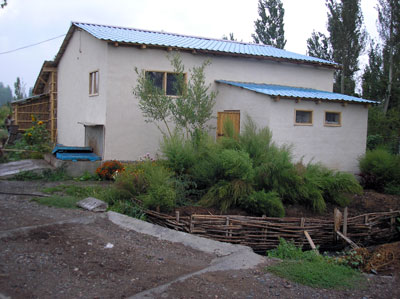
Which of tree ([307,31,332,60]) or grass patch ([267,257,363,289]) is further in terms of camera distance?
tree ([307,31,332,60])

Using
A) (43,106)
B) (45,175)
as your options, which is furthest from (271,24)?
(45,175)

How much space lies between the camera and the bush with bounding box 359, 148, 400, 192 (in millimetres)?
12261

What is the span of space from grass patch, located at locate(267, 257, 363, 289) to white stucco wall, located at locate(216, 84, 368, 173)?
659 cm

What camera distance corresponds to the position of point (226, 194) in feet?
29.4

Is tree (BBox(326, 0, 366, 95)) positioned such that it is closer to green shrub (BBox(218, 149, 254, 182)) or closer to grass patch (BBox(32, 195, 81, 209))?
green shrub (BBox(218, 149, 254, 182))

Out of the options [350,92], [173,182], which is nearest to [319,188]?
[173,182]

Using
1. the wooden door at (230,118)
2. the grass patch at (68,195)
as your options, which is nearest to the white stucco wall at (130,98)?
the wooden door at (230,118)

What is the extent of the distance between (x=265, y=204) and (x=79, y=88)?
10.5 m

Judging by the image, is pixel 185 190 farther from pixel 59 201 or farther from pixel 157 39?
pixel 157 39

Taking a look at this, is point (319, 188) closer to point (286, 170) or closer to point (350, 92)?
point (286, 170)

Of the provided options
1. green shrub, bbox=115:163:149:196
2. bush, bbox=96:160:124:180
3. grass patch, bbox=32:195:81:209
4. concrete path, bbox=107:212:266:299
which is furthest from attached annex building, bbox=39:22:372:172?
concrete path, bbox=107:212:266:299

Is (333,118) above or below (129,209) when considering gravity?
above

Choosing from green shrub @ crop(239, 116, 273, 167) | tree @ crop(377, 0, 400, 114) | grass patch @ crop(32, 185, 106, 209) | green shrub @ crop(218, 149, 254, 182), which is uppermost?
tree @ crop(377, 0, 400, 114)

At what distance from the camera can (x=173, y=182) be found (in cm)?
923
